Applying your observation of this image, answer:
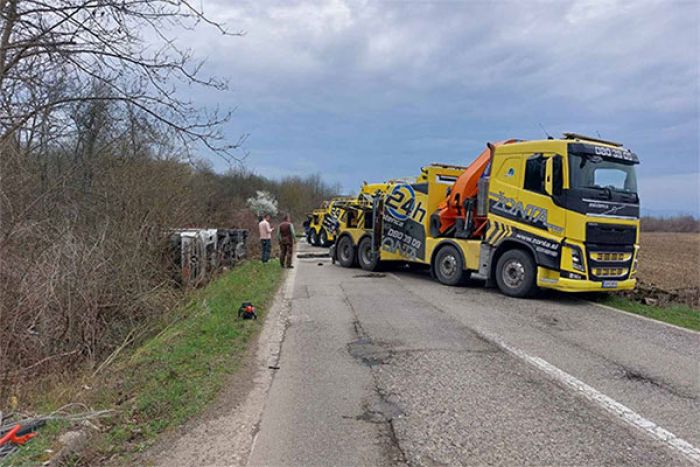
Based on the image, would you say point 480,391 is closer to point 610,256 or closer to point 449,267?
point 610,256

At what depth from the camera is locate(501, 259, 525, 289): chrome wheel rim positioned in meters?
10.5

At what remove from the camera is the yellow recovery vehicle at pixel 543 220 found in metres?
9.61

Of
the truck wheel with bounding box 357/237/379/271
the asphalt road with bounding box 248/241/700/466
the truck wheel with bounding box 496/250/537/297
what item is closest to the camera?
the asphalt road with bounding box 248/241/700/466

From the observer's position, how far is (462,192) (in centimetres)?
1246

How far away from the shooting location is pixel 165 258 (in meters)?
13.3

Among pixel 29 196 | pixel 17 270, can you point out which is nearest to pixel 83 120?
pixel 29 196

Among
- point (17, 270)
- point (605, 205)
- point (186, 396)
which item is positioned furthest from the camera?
point (605, 205)

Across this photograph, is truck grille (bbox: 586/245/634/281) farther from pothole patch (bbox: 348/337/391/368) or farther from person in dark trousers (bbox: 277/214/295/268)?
person in dark trousers (bbox: 277/214/295/268)

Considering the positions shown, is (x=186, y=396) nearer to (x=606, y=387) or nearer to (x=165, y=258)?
(x=606, y=387)

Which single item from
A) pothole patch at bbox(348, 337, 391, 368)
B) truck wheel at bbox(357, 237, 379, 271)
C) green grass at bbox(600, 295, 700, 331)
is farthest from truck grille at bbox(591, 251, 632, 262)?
truck wheel at bbox(357, 237, 379, 271)

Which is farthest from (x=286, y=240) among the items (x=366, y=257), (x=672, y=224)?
(x=672, y=224)

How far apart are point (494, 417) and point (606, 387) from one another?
4.89 feet

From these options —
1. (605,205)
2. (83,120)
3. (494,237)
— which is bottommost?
(494,237)

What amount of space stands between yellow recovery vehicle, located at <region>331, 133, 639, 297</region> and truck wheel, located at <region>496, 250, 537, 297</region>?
2cm
